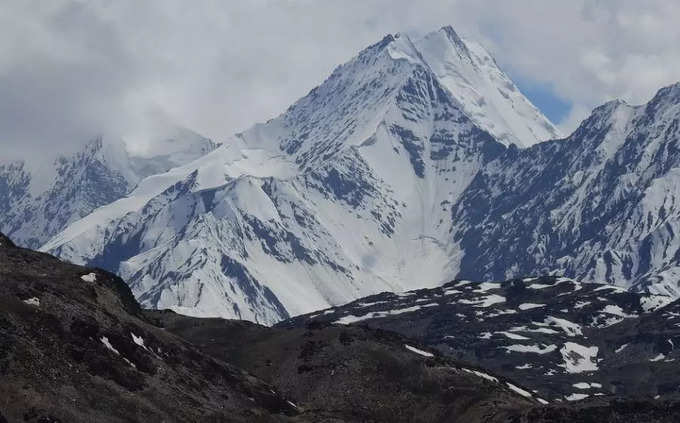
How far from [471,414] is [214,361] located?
124 feet

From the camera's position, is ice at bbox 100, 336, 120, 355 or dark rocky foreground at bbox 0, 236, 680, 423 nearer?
dark rocky foreground at bbox 0, 236, 680, 423

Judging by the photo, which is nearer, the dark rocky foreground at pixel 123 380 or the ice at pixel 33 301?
the dark rocky foreground at pixel 123 380

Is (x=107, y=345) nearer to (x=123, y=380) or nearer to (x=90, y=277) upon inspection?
(x=123, y=380)

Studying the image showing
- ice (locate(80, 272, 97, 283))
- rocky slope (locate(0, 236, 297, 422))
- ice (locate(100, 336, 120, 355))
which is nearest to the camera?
rocky slope (locate(0, 236, 297, 422))

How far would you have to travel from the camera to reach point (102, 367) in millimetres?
143000

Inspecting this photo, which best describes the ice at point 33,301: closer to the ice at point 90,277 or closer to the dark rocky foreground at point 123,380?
the dark rocky foreground at point 123,380

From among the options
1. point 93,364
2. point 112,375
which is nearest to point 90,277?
point 112,375

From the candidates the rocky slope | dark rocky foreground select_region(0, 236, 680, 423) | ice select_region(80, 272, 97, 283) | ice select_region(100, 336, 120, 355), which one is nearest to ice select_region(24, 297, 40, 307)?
dark rocky foreground select_region(0, 236, 680, 423)

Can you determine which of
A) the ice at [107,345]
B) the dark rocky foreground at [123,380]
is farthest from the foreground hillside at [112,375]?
the dark rocky foreground at [123,380]

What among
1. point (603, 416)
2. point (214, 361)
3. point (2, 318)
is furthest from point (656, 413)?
point (2, 318)

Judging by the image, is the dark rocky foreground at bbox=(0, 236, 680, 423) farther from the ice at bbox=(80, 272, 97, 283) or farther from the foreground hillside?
the ice at bbox=(80, 272, 97, 283)

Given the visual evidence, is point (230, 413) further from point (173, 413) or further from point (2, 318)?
point (2, 318)

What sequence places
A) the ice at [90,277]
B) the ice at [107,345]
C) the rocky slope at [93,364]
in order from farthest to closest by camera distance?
the ice at [90,277]
the ice at [107,345]
the rocky slope at [93,364]

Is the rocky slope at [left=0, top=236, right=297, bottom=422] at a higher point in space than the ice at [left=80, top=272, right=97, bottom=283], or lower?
lower
